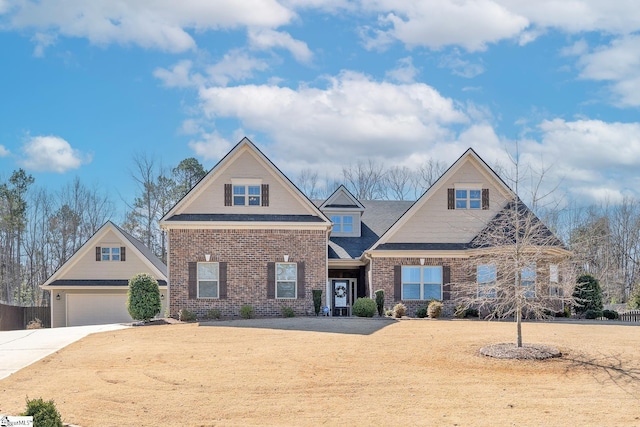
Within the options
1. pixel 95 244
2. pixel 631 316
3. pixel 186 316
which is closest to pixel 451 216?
pixel 631 316

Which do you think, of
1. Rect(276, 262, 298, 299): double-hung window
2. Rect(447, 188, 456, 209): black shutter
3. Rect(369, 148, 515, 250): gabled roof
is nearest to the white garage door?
Rect(276, 262, 298, 299): double-hung window

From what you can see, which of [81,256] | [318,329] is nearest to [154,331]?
[318,329]

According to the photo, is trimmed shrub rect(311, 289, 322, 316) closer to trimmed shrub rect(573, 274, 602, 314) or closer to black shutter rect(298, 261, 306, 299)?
black shutter rect(298, 261, 306, 299)

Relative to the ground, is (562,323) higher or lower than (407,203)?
lower

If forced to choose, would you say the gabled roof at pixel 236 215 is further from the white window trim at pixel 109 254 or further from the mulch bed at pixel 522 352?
the mulch bed at pixel 522 352

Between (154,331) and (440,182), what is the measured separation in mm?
13228

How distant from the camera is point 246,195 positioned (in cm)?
2789

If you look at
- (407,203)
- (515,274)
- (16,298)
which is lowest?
(16,298)

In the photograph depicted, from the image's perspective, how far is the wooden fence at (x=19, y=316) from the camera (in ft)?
123

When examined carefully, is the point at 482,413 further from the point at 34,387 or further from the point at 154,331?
the point at 154,331

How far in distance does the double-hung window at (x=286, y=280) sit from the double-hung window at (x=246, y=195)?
2.78 meters

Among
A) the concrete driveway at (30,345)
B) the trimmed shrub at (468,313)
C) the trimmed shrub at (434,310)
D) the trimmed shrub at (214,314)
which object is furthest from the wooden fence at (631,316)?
the concrete driveway at (30,345)

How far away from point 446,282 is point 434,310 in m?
2.19

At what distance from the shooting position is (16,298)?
55469mm
